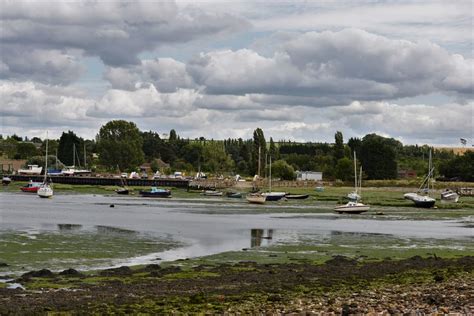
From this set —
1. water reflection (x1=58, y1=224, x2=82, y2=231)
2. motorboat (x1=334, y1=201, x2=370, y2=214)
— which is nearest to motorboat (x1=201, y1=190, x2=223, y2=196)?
motorboat (x1=334, y1=201, x2=370, y2=214)

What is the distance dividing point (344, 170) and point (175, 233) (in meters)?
128

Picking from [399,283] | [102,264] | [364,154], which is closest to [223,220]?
[102,264]

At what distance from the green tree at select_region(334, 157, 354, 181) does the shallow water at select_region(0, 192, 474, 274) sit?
279 ft

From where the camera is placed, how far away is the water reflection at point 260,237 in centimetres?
5650

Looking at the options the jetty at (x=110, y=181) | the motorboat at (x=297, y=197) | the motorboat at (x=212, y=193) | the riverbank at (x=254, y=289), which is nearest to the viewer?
the riverbank at (x=254, y=289)

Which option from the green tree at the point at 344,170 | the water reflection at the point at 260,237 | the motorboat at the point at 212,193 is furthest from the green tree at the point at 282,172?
the water reflection at the point at 260,237

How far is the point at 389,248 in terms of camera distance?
53719 millimetres

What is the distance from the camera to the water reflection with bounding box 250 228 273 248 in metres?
56.5

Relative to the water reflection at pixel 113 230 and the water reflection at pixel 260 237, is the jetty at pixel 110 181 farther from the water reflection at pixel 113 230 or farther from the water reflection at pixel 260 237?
the water reflection at pixel 113 230

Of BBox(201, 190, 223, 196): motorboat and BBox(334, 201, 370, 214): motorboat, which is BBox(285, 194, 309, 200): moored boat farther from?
BBox(334, 201, 370, 214): motorboat

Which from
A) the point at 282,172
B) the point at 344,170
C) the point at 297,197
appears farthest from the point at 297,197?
the point at 282,172

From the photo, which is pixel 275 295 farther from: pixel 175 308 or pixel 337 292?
pixel 175 308

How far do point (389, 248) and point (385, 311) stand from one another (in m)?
29.5

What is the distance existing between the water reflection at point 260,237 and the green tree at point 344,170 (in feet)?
381
